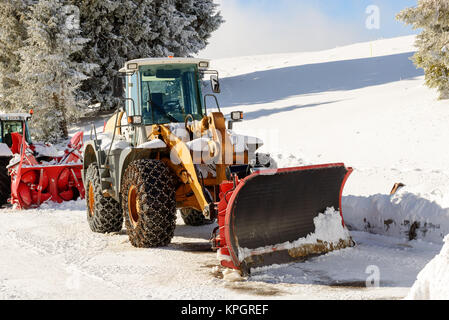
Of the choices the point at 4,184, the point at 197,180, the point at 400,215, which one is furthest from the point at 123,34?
the point at 400,215

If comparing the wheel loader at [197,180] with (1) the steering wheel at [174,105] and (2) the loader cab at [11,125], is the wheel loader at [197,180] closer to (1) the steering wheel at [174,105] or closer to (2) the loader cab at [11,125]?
(1) the steering wheel at [174,105]

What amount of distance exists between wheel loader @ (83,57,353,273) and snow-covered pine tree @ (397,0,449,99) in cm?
822

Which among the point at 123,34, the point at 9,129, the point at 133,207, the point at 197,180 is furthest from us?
the point at 123,34

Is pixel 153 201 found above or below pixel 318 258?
above

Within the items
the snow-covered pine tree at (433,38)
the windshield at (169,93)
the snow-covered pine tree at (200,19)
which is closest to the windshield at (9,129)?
the windshield at (169,93)

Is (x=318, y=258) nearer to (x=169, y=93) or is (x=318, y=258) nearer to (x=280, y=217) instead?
(x=280, y=217)

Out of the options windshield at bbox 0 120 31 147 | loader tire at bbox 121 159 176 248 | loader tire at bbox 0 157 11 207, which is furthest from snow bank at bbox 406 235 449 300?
windshield at bbox 0 120 31 147

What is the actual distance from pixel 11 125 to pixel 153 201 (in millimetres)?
9092

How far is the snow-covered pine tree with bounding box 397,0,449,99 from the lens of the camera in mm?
13375

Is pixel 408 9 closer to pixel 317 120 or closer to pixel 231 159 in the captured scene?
pixel 317 120

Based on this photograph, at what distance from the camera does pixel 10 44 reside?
24281 mm

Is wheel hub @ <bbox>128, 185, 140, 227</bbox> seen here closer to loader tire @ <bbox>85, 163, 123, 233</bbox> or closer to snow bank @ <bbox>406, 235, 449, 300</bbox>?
loader tire @ <bbox>85, 163, 123, 233</bbox>

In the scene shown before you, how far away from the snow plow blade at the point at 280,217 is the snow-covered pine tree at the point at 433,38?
29.0 ft

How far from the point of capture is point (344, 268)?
566 cm
